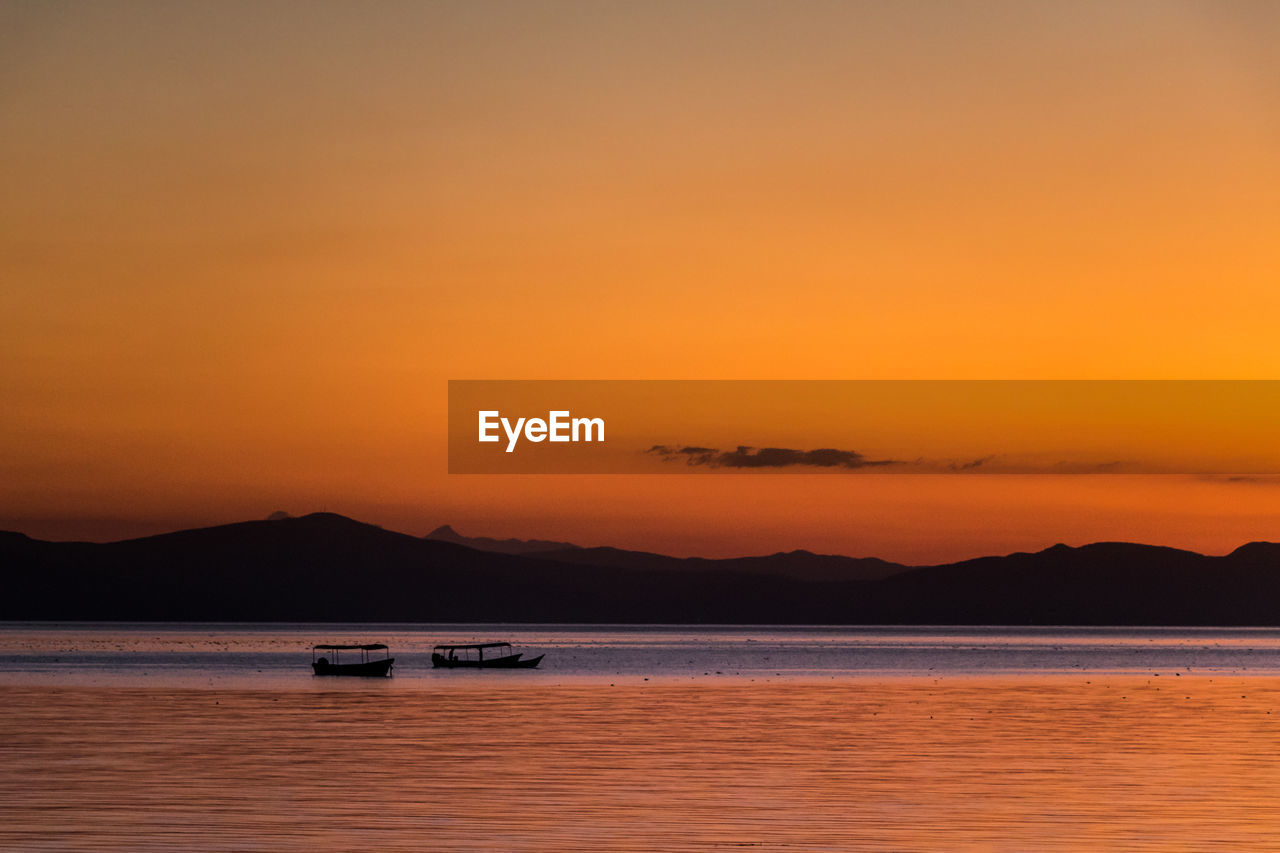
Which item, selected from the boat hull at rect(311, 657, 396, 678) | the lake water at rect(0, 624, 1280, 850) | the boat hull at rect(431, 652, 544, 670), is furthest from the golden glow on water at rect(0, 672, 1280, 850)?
the boat hull at rect(431, 652, 544, 670)

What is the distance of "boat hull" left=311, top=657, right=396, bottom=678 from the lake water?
12.9 meters

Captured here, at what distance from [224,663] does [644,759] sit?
241 ft

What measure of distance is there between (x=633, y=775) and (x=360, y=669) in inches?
2138

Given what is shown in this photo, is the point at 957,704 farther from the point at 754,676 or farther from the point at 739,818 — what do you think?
the point at 739,818

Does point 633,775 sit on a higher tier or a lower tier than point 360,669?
lower

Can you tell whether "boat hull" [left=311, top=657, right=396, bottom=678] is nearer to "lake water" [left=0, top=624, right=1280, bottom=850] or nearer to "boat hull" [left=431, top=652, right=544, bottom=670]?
"boat hull" [left=431, top=652, right=544, bottom=670]

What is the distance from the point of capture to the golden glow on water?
26.2 metres

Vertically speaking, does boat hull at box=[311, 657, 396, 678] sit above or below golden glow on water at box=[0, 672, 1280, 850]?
above

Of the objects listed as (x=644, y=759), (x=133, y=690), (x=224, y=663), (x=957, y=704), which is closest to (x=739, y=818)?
(x=644, y=759)

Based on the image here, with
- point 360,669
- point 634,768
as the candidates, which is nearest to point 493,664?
point 360,669

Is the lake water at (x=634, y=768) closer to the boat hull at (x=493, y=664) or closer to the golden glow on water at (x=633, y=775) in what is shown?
the golden glow on water at (x=633, y=775)

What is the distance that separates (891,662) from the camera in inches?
4451

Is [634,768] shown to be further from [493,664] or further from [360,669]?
[493,664]

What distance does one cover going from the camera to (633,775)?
34.3m
